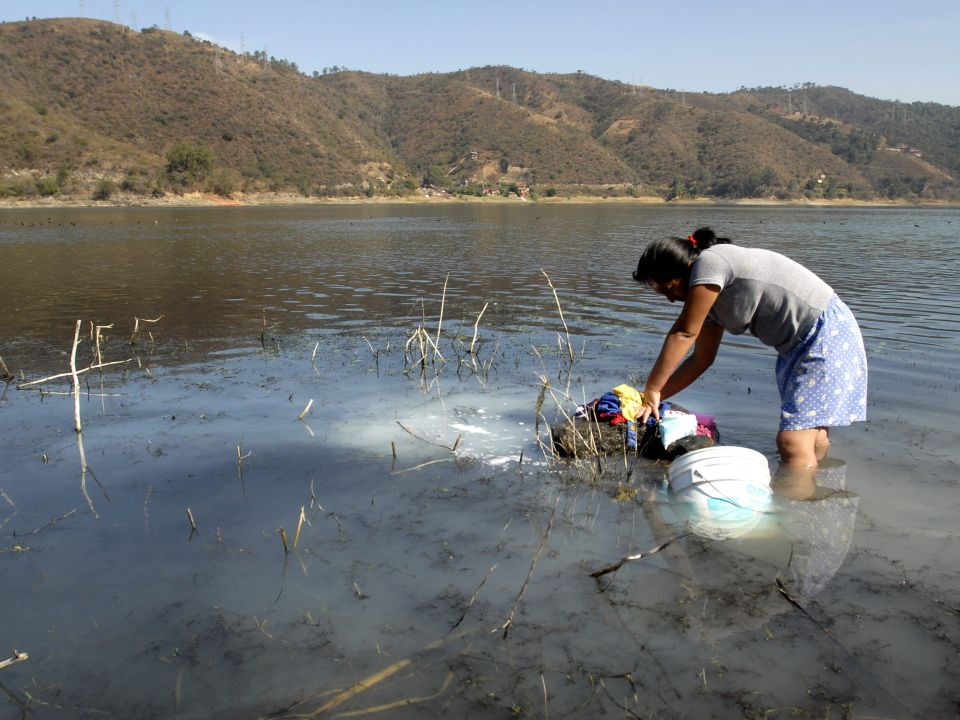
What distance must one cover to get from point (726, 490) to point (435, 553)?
1.78 meters

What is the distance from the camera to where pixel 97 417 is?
6.80 m

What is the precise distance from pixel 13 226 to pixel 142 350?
41.6 metres

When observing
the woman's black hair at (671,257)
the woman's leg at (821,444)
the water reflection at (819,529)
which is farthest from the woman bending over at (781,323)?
the woman's leg at (821,444)

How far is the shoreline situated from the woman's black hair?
267 ft

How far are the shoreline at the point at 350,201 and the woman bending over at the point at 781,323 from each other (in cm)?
8142

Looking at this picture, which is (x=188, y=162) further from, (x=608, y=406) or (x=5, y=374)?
(x=608, y=406)

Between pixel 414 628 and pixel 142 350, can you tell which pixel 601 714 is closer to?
pixel 414 628

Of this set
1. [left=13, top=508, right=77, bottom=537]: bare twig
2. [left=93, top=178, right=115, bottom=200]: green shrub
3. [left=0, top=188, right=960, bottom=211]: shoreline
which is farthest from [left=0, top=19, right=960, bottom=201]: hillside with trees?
[left=13, top=508, right=77, bottom=537]: bare twig

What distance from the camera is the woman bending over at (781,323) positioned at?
13.9 feet

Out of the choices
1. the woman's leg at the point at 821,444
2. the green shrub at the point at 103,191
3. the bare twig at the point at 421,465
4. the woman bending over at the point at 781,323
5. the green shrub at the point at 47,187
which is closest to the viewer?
the woman bending over at the point at 781,323

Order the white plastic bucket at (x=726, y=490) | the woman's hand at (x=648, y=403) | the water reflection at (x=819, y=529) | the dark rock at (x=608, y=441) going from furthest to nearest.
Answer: the dark rock at (x=608, y=441) → the woman's hand at (x=648, y=403) → the white plastic bucket at (x=726, y=490) → the water reflection at (x=819, y=529)

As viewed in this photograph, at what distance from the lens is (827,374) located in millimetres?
4570

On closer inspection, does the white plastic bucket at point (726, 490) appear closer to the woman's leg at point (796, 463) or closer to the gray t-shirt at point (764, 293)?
the woman's leg at point (796, 463)

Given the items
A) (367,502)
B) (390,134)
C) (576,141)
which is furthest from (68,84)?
(367,502)
